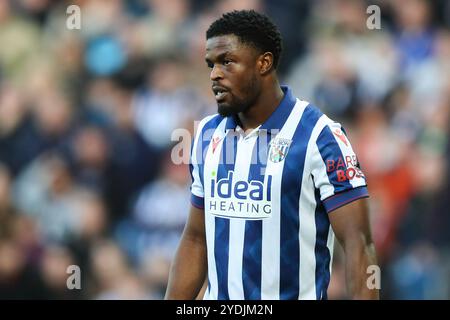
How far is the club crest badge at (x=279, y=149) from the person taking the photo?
4.16 m

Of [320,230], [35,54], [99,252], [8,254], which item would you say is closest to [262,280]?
[320,230]

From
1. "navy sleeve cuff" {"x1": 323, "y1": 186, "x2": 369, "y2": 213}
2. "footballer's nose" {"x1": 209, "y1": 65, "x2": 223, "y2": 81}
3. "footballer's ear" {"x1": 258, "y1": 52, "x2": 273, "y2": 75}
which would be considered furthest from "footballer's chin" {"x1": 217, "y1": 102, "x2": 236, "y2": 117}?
"navy sleeve cuff" {"x1": 323, "y1": 186, "x2": 369, "y2": 213}

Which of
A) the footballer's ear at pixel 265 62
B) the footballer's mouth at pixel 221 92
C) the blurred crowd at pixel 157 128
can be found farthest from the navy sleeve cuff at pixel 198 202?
the blurred crowd at pixel 157 128

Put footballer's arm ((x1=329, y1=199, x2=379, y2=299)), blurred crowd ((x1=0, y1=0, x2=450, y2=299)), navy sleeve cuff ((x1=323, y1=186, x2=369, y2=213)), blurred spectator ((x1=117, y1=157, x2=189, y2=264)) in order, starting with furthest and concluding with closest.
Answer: blurred spectator ((x1=117, y1=157, x2=189, y2=264)), blurred crowd ((x1=0, y1=0, x2=450, y2=299)), navy sleeve cuff ((x1=323, y1=186, x2=369, y2=213)), footballer's arm ((x1=329, y1=199, x2=379, y2=299))

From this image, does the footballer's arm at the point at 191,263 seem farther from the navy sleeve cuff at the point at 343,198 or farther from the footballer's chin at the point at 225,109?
the navy sleeve cuff at the point at 343,198

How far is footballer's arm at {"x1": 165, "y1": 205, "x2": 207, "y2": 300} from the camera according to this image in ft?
14.6

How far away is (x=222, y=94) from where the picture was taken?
4207 millimetres

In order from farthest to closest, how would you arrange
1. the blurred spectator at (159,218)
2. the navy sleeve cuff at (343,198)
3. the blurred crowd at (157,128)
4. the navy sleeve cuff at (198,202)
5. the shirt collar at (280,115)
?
the blurred spectator at (159,218) < the blurred crowd at (157,128) < the navy sleeve cuff at (198,202) < the shirt collar at (280,115) < the navy sleeve cuff at (343,198)

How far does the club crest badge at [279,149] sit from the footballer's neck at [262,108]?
0.50 feet

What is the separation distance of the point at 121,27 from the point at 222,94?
430cm

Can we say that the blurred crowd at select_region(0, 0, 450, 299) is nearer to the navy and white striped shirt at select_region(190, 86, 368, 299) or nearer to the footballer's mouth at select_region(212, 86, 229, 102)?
the navy and white striped shirt at select_region(190, 86, 368, 299)

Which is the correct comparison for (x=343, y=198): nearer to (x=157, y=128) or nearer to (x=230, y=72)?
(x=230, y=72)
